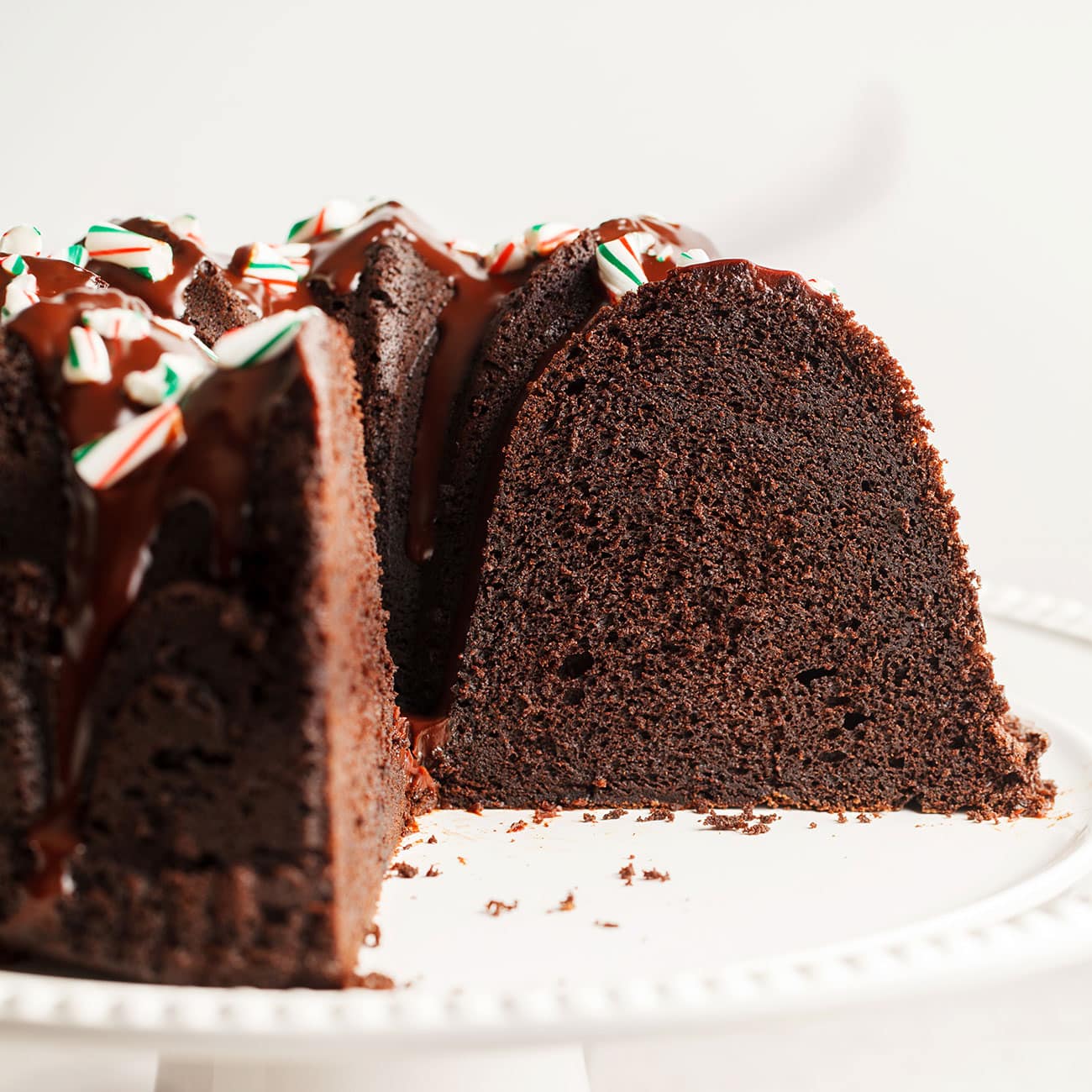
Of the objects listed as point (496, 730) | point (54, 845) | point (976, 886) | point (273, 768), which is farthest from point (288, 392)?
point (976, 886)

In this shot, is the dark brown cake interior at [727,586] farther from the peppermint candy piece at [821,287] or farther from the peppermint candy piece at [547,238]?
the peppermint candy piece at [547,238]

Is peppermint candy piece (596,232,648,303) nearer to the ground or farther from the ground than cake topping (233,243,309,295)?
farther from the ground

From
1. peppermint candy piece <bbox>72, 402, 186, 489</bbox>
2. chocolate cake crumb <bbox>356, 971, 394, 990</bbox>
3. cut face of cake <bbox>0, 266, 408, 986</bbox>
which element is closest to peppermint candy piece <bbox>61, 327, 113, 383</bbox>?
cut face of cake <bbox>0, 266, 408, 986</bbox>

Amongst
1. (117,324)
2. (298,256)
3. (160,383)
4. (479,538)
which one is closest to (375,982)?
(160,383)

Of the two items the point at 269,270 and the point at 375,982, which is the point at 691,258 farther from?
the point at 375,982

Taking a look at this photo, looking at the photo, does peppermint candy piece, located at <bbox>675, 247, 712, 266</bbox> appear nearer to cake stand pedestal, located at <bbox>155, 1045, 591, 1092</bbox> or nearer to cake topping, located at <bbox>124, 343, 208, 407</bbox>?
cake topping, located at <bbox>124, 343, 208, 407</bbox>

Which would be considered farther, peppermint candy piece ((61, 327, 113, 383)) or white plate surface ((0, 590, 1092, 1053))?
peppermint candy piece ((61, 327, 113, 383))

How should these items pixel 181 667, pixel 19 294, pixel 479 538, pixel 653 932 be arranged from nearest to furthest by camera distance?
pixel 181 667 < pixel 653 932 < pixel 19 294 < pixel 479 538
